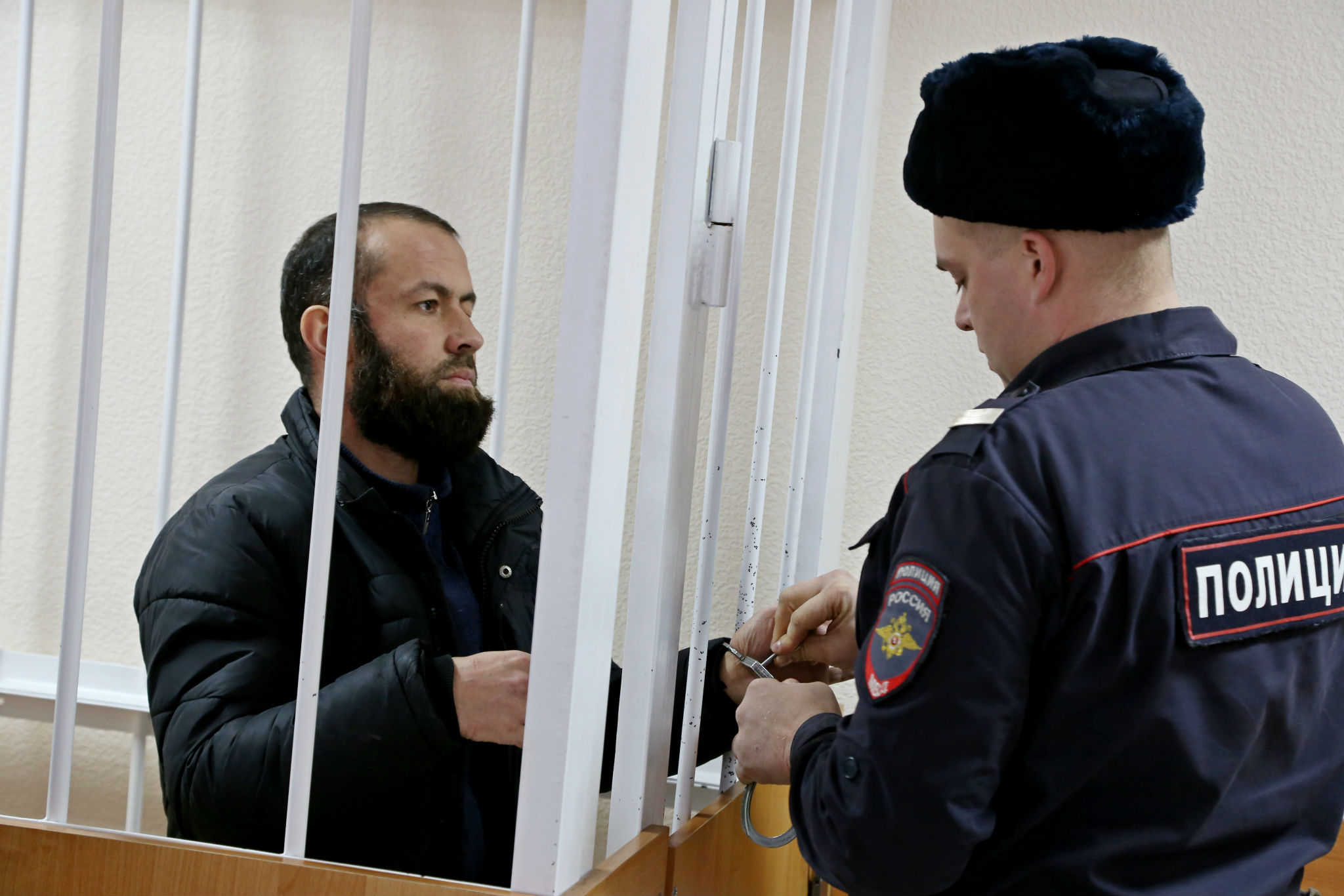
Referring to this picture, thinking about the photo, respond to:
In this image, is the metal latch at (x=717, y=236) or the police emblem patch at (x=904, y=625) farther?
the metal latch at (x=717, y=236)

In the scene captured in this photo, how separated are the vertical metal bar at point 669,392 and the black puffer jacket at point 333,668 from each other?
0.18m

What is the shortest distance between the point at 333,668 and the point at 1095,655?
84cm

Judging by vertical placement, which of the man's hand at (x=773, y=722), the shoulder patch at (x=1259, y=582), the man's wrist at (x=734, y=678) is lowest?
the man's wrist at (x=734, y=678)

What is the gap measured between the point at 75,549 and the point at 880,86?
1.33 metres

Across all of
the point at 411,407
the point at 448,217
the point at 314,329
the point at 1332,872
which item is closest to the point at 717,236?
the point at 411,407

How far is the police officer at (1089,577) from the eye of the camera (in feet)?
2.13

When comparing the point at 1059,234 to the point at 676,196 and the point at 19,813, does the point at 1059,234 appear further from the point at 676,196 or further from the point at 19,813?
the point at 19,813

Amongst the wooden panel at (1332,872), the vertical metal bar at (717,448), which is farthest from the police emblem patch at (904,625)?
the wooden panel at (1332,872)

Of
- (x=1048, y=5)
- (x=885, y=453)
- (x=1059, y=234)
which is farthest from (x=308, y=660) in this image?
(x=1048, y=5)

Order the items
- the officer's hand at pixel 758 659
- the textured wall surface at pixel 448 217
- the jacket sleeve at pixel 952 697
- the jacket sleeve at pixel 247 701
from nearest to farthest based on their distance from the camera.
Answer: the jacket sleeve at pixel 952 697, the jacket sleeve at pixel 247 701, the officer's hand at pixel 758 659, the textured wall surface at pixel 448 217

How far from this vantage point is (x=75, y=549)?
73 cm

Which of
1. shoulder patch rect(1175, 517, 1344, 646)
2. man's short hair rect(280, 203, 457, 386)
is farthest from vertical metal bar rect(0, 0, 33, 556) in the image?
shoulder patch rect(1175, 517, 1344, 646)

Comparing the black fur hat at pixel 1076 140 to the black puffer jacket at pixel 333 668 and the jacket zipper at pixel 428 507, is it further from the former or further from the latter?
the jacket zipper at pixel 428 507

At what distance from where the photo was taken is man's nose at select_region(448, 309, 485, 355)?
4.47 feet
